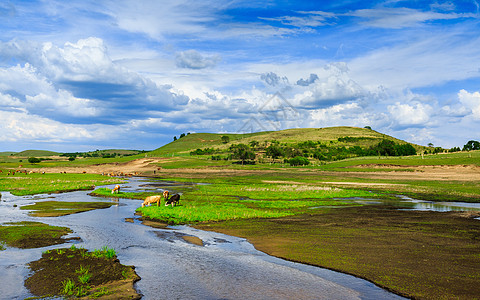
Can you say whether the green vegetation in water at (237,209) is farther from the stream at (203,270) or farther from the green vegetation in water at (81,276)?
the green vegetation in water at (81,276)

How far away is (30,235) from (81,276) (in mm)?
9758

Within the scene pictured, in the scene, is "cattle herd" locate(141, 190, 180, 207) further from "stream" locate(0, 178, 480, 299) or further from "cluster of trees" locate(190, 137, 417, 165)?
"cluster of trees" locate(190, 137, 417, 165)

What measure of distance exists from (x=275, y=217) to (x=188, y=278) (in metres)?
16.1

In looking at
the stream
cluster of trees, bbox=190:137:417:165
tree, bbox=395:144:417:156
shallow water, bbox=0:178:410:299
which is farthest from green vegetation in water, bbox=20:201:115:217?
tree, bbox=395:144:417:156

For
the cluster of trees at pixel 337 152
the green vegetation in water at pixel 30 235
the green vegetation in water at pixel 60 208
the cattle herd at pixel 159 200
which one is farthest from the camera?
the cluster of trees at pixel 337 152

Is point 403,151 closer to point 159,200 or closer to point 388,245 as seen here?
point 159,200

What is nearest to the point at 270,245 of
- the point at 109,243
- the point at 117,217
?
the point at 109,243

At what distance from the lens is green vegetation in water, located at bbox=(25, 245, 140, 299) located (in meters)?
12.0

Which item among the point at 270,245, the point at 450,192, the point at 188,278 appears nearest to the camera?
the point at 188,278

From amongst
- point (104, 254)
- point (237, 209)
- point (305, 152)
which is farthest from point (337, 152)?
point (104, 254)

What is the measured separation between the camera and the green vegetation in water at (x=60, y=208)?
Result: 101 feet

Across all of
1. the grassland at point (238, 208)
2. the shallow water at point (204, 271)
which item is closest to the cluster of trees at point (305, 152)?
the grassland at point (238, 208)

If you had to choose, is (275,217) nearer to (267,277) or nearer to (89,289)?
(267,277)

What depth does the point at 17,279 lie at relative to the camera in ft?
43.7
